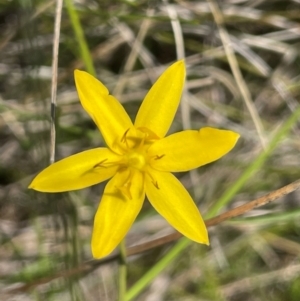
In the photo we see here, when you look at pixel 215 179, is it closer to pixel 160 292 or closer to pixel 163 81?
pixel 160 292

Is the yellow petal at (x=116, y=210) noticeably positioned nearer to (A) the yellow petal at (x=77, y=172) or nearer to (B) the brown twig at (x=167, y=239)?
(A) the yellow petal at (x=77, y=172)

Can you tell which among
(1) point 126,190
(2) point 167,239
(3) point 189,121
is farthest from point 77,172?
(3) point 189,121

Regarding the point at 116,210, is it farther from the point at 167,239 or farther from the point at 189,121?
the point at 189,121

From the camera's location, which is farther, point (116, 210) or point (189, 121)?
point (189, 121)

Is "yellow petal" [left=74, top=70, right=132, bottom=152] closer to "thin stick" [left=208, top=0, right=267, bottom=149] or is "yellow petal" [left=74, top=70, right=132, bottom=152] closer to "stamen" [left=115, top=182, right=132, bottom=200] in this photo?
"stamen" [left=115, top=182, right=132, bottom=200]

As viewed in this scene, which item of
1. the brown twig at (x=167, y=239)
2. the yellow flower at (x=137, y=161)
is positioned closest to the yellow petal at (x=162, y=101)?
the yellow flower at (x=137, y=161)

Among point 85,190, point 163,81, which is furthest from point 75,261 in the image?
point 163,81
